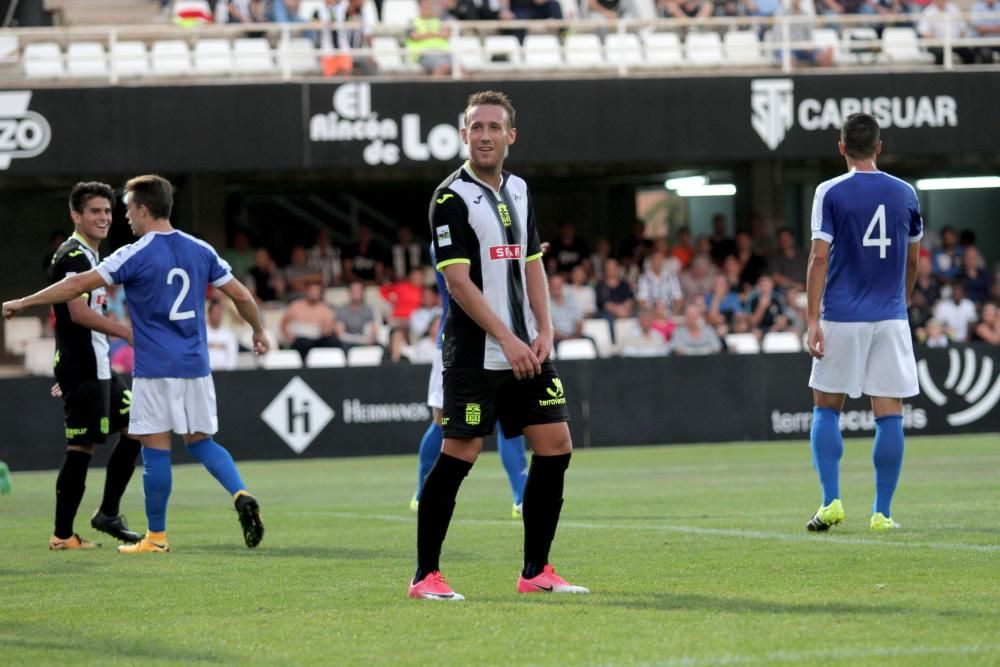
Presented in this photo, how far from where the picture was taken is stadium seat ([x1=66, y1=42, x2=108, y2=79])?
73.6 feet

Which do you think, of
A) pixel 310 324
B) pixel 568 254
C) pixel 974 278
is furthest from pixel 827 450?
pixel 974 278

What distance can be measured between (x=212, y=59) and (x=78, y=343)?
44.4 ft

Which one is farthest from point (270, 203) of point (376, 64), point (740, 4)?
point (740, 4)

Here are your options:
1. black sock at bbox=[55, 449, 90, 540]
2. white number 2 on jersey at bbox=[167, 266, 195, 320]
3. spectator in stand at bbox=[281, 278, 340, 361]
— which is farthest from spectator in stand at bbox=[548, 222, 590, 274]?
white number 2 on jersey at bbox=[167, 266, 195, 320]

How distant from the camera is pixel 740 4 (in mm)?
25031

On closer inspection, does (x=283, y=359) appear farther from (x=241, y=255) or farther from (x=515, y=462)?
(x=515, y=462)

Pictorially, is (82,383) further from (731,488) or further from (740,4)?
(740,4)

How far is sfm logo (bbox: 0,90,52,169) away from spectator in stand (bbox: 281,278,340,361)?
416cm

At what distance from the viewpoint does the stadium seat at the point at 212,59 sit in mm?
22844

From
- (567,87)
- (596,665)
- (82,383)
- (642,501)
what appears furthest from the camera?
(567,87)

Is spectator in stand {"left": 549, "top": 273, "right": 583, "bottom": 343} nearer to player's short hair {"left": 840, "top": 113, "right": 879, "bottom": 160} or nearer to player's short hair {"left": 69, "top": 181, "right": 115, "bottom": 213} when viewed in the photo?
player's short hair {"left": 69, "top": 181, "right": 115, "bottom": 213}

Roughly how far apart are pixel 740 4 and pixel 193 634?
814 inches

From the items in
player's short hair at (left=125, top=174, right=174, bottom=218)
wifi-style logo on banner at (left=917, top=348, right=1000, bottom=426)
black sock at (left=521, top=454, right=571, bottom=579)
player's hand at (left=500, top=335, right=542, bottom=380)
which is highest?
player's short hair at (left=125, top=174, right=174, bottom=218)

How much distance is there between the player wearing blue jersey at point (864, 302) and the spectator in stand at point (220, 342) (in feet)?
41.7
